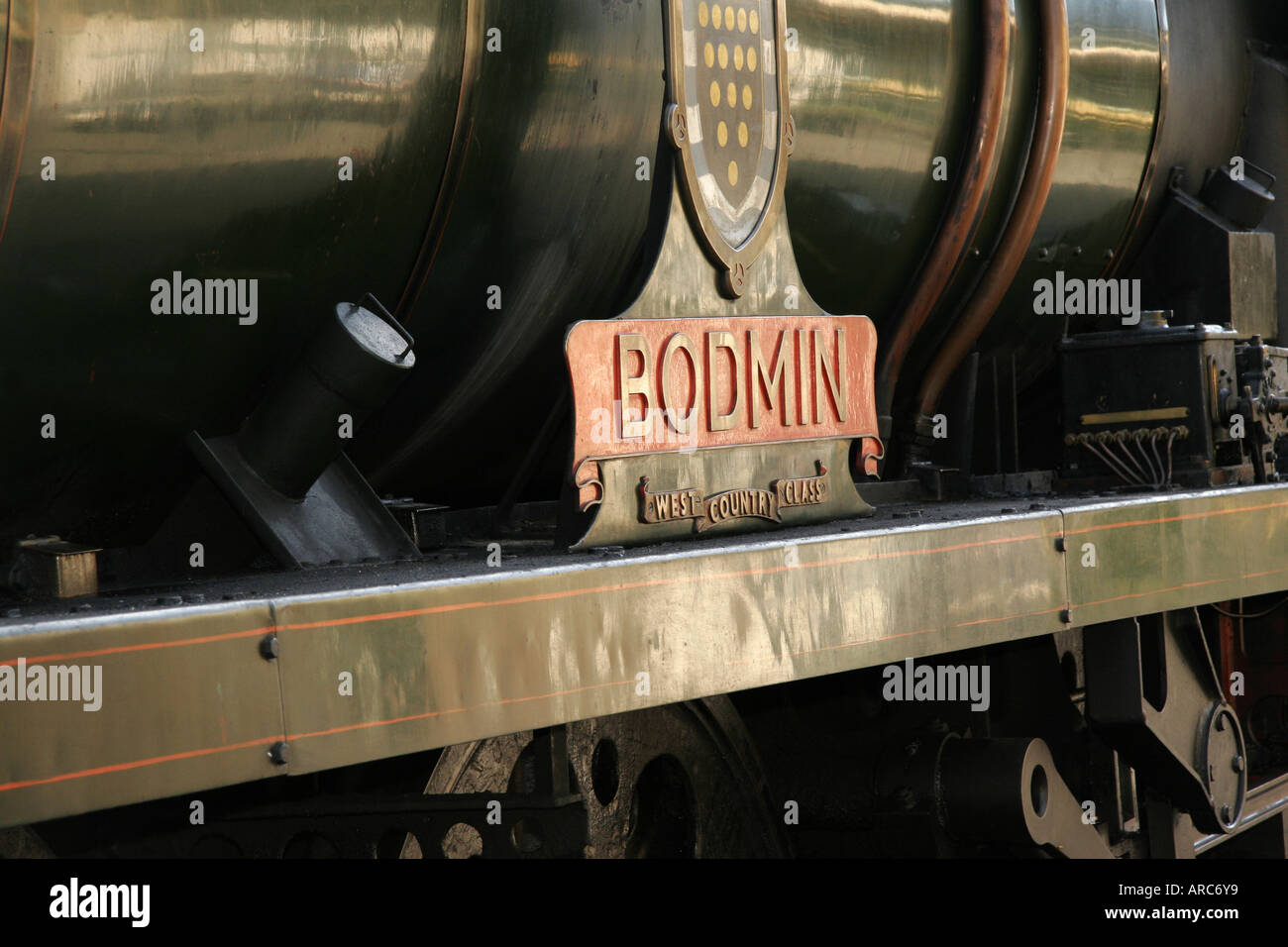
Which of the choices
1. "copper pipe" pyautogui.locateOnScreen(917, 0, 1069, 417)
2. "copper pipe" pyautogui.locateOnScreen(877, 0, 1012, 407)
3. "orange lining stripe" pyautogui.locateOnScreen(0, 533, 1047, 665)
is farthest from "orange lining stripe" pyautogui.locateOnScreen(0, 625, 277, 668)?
A: "copper pipe" pyautogui.locateOnScreen(917, 0, 1069, 417)

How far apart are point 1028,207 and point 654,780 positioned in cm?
164

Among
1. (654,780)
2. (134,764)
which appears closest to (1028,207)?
(654,780)

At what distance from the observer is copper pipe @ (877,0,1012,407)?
3496mm

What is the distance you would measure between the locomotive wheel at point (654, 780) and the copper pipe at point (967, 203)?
2.93ft

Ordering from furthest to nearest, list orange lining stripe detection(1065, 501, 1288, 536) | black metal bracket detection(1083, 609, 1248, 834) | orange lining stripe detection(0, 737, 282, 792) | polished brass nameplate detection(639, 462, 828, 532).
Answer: black metal bracket detection(1083, 609, 1248, 834) < orange lining stripe detection(1065, 501, 1288, 536) < polished brass nameplate detection(639, 462, 828, 532) < orange lining stripe detection(0, 737, 282, 792)

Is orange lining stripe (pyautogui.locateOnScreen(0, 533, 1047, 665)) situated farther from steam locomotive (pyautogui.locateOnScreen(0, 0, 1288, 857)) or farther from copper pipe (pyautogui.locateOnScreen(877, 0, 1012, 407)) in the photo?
copper pipe (pyautogui.locateOnScreen(877, 0, 1012, 407))

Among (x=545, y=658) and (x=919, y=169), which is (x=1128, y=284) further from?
(x=545, y=658)

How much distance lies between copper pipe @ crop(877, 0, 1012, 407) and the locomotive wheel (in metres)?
0.89

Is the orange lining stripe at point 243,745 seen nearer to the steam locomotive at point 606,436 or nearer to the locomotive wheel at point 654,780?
the steam locomotive at point 606,436

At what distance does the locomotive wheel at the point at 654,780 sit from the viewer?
2.99 meters

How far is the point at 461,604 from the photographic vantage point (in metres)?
1.92

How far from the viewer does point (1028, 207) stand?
147 inches

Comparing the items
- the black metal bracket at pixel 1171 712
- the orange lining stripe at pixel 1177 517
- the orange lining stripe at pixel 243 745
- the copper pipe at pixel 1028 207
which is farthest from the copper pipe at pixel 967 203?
the orange lining stripe at pixel 243 745
